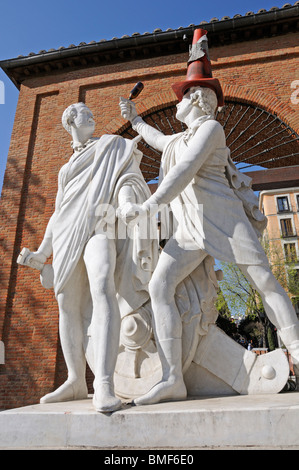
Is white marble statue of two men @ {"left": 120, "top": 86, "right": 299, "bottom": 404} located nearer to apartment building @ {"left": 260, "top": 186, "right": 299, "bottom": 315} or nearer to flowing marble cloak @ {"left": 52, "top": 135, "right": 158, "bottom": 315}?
flowing marble cloak @ {"left": 52, "top": 135, "right": 158, "bottom": 315}

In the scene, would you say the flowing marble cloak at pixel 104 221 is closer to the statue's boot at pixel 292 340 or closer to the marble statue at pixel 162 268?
the marble statue at pixel 162 268

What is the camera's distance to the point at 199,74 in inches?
116

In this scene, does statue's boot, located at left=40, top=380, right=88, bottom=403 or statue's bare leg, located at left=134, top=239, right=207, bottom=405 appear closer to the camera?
statue's bare leg, located at left=134, top=239, right=207, bottom=405

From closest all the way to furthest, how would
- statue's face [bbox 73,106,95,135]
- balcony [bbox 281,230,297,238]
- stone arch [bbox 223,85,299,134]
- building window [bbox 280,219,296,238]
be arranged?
1. statue's face [bbox 73,106,95,135]
2. stone arch [bbox 223,85,299,134]
3. balcony [bbox 281,230,297,238]
4. building window [bbox 280,219,296,238]

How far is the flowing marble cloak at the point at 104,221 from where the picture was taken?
→ 2551 mm

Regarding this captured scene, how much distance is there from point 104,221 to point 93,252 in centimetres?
26

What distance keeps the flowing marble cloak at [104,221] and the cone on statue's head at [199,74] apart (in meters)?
0.64

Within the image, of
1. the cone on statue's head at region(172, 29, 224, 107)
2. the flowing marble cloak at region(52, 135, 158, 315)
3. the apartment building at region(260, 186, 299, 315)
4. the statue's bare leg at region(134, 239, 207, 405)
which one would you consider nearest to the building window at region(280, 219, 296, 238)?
the apartment building at region(260, 186, 299, 315)

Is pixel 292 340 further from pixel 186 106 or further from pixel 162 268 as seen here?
pixel 186 106

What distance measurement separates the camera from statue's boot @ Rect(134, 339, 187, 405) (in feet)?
6.84

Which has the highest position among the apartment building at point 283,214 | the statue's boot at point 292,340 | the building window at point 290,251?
the apartment building at point 283,214

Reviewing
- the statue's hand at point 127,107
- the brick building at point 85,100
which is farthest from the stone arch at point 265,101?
the statue's hand at point 127,107

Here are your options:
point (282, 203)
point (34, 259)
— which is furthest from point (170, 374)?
point (282, 203)
